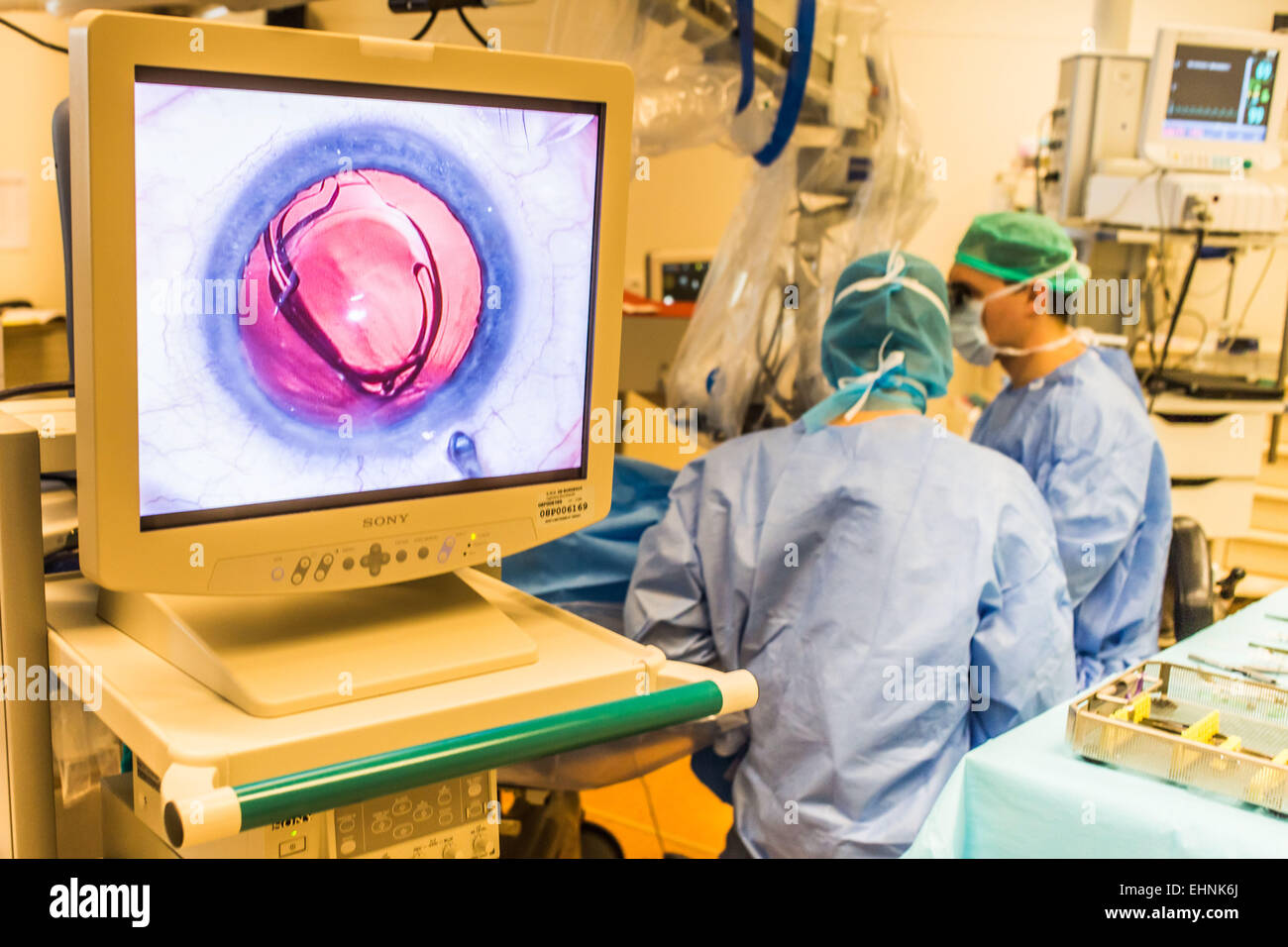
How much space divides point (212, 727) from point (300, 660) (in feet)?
0.31

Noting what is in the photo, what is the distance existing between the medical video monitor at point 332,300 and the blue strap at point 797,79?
867mm

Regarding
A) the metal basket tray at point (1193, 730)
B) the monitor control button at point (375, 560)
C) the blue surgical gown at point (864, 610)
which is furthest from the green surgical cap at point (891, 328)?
the monitor control button at point (375, 560)

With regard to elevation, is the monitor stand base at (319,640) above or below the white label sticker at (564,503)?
below

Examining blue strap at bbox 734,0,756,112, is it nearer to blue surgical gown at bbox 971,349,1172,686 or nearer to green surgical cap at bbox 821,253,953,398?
green surgical cap at bbox 821,253,953,398

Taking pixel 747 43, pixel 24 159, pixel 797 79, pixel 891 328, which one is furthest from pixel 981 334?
pixel 24 159

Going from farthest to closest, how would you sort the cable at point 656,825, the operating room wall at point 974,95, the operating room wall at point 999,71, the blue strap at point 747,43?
1. the operating room wall at point 999,71
2. the operating room wall at point 974,95
3. the cable at point 656,825
4. the blue strap at point 747,43

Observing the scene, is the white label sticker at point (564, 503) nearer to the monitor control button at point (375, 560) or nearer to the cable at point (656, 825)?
the monitor control button at point (375, 560)

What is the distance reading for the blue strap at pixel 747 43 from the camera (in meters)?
1.72

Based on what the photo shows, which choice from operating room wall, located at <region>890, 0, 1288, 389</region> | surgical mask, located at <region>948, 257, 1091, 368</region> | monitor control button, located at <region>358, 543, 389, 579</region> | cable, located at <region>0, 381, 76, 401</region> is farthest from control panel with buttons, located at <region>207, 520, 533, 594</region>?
operating room wall, located at <region>890, 0, 1288, 389</region>

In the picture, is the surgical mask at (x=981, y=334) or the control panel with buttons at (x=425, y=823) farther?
the surgical mask at (x=981, y=334)

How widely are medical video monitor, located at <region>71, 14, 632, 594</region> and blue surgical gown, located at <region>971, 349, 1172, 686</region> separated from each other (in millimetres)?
1345

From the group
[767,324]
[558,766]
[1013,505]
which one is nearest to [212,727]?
[558,766]

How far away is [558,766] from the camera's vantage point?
165 centimetres

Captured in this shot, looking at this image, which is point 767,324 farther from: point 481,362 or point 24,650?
point 24,650
